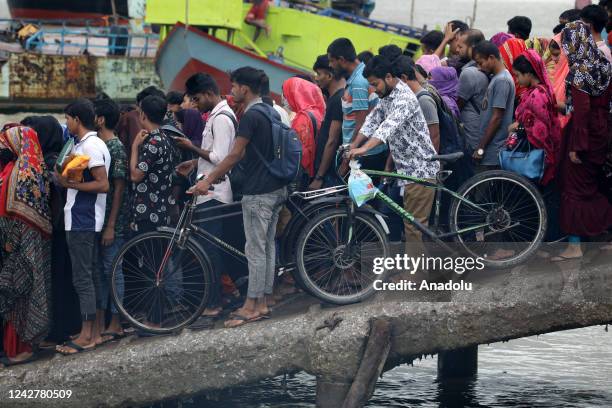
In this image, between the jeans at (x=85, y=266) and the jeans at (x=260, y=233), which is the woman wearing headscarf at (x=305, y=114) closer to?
the jeans at (x=260, y=233)

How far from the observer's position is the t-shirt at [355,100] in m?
7.77

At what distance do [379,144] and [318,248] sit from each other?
0.81 meters

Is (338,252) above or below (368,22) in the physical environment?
below

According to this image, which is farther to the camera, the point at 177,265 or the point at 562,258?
the point at 562,258

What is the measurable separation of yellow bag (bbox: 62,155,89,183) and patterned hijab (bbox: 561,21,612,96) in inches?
130

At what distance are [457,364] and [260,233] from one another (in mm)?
4139

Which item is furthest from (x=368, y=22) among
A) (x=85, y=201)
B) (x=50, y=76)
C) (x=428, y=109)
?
(x=85, y=201)

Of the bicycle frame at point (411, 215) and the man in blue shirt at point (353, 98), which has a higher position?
the man in blue shirt at point (353, 98)

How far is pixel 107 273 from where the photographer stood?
7.54m

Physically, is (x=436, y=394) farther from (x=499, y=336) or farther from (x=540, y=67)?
(x=540, y=67)

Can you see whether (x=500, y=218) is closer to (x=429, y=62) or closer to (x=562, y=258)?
(x=562, y=258)

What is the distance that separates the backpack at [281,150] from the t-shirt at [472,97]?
153 centimetres

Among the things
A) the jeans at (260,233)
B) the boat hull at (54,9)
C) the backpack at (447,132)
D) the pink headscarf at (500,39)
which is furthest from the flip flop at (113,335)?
→ the boat hull at (54,9)

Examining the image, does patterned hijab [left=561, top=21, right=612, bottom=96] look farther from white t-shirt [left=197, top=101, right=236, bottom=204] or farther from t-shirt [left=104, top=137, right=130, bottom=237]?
t-shirt [left=104, top=137, right=130, bottom=237]
